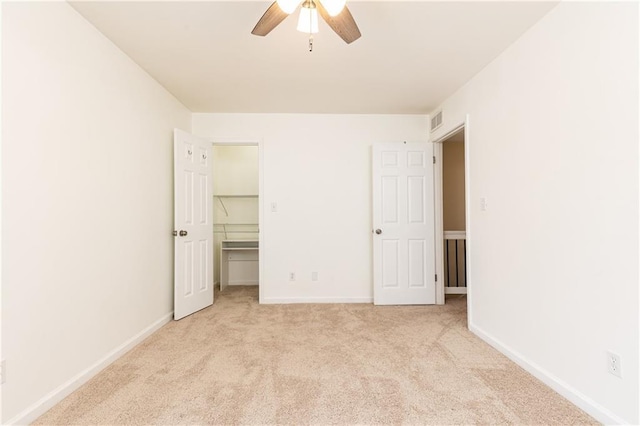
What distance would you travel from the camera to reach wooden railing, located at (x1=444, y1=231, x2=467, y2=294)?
421 cm

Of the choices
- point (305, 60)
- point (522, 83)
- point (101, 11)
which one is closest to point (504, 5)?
point (522, 83)

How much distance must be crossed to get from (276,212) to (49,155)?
7.79 ft

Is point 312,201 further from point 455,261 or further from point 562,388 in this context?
point 562,388

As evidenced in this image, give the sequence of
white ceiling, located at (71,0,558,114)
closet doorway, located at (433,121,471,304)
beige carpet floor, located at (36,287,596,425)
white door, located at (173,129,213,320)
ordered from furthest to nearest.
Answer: closet doorway, located at (433,121,471,304), white door, located at (173,129,213,320), white ceiling, located at (71,0,558,114), beige carpet floor, located at (36,287,596,425)

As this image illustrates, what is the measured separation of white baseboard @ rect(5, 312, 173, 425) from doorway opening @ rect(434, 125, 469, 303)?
302 centimetres

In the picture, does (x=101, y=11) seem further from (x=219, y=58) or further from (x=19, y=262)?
(x=19, y=262)

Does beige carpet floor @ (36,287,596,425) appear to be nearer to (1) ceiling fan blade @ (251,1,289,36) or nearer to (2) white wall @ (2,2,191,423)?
(2) white wall @ (2,2,191,423)

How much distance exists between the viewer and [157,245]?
296cm

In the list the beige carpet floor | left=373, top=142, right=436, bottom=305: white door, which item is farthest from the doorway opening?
the beige carpet floor

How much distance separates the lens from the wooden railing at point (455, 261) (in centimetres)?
421

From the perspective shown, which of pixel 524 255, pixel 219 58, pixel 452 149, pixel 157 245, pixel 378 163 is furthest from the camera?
pixel 452 149

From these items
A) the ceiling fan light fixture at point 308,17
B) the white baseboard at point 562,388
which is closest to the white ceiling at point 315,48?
the ceiling fan light fixture at point 308,17

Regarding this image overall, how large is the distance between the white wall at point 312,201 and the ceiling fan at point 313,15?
6.80ft

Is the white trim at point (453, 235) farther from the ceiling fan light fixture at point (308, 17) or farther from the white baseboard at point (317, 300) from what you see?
the ceiling fan light fixture at point (308, 17)
